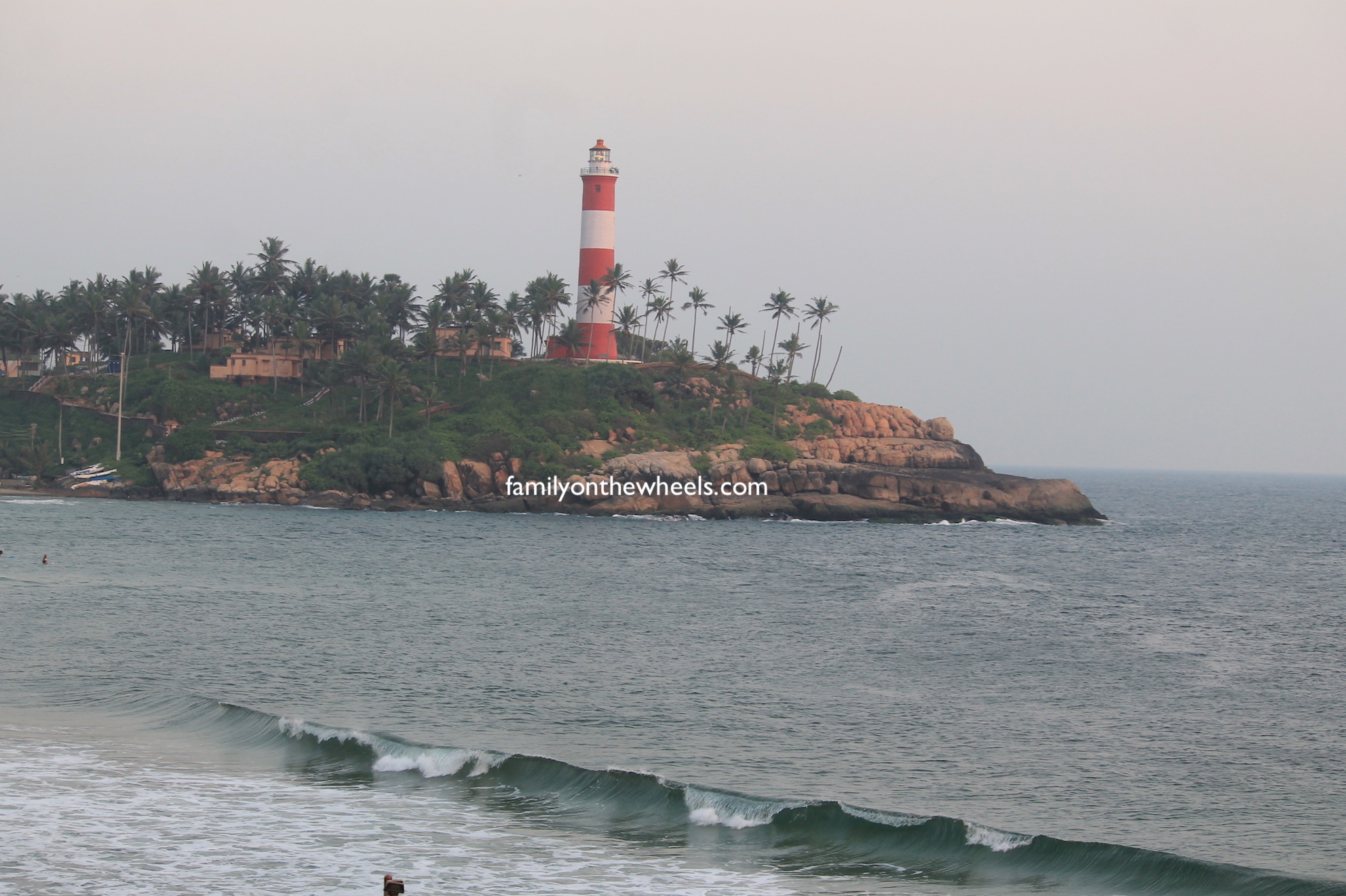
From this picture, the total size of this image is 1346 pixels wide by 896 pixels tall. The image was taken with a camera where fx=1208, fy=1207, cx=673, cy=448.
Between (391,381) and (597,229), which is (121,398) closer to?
(391,381)

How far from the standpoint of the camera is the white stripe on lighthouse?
10569 cm

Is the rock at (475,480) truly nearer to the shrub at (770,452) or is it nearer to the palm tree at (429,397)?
the palm tree at (429,397)

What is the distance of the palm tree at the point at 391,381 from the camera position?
97188 mm

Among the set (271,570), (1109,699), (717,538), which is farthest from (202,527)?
(1109,699)

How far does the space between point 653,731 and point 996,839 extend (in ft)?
31.0

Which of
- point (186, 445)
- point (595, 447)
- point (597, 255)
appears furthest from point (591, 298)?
point (186, 445)

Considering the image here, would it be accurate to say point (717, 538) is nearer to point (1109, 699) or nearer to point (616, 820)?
point (1109, 699)

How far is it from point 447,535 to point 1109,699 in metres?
46.7

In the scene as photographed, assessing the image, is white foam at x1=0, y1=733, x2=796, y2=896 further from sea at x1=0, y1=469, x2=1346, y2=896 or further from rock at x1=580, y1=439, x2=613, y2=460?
rock at x1=580, y1=439, x2=613, y2=460

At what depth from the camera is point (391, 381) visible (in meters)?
97.9

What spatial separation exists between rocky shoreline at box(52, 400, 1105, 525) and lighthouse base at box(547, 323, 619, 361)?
1787 cm

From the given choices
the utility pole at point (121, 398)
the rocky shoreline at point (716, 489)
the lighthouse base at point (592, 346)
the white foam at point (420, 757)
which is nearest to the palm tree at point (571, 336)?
the lighthouse base at point (592, 346)

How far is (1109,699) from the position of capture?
32812 mm

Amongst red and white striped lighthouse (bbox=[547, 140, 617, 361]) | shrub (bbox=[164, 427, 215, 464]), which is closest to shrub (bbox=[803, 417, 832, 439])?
red and white striped lighthouse (bbox=[547, 140, 617, 361])
